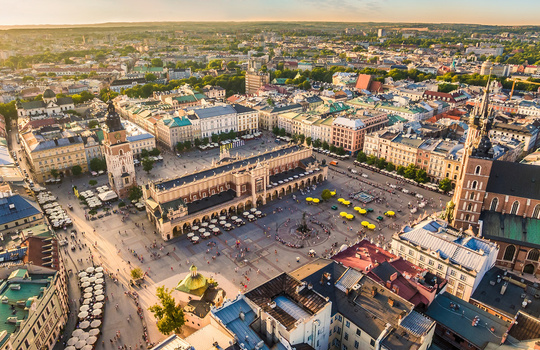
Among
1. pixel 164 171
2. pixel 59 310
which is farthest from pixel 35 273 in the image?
pixel 164 171

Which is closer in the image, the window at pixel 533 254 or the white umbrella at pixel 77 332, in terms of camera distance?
the white umbrella at pixel 77 332

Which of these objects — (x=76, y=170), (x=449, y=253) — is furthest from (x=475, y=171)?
(x=76, y=170)

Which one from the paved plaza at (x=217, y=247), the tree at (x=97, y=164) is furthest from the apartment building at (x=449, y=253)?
the tree at (x=97, y=164)

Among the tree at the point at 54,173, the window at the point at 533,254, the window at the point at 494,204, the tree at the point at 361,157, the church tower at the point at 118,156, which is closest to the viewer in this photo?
the window at the point at 533,254

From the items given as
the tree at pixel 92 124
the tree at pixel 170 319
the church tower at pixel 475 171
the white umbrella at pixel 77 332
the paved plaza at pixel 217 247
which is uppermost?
the church tower at pixel 475 171

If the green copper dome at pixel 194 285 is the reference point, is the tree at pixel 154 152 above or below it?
below

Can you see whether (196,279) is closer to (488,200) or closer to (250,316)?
(250,316)

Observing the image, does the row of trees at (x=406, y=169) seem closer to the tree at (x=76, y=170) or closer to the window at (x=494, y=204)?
the window at (x=494, y=204)
